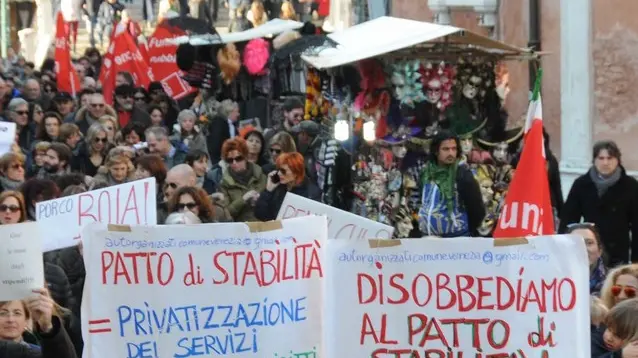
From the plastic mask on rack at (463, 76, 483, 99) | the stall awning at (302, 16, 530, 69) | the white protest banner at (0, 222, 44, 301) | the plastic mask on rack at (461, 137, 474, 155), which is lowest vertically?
the plastic mask on rack at (461, 137, 474, 155)

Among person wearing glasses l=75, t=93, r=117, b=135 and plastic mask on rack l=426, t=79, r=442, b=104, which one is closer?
plastic mask on rack l=426, t=79, r=442, b=104

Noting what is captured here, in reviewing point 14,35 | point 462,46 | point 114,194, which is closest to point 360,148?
point 462,46

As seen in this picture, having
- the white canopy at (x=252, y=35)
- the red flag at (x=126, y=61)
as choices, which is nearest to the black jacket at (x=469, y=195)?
the white canopy at (x=252, y=35)

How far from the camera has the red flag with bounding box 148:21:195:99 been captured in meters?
20.8

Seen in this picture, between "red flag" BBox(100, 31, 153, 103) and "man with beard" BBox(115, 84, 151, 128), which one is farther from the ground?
"red flag" BBox(100, 31, 153, 103)

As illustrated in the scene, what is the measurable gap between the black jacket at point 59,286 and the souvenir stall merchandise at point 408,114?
560 cm

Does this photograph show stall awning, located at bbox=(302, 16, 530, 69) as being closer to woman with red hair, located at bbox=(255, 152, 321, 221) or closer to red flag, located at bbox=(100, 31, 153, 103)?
woman with red hair, located at bbox=(255, 152, 321, 221)

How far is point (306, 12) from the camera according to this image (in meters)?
33.4

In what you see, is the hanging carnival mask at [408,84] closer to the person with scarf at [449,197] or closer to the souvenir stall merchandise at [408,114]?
the souvenir stall merchandise at [408,114]

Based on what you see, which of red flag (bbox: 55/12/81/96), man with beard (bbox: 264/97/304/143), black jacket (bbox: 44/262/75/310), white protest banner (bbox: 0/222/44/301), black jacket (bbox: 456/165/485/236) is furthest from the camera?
red flag (bbox: 55/12/81/96)

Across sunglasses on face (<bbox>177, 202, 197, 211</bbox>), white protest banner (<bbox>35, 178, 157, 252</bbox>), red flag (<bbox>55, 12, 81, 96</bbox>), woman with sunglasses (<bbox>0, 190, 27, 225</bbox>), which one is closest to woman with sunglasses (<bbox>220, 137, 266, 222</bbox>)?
sunglasses on face (<bbox>177, 202, 197, 211</bbox>)

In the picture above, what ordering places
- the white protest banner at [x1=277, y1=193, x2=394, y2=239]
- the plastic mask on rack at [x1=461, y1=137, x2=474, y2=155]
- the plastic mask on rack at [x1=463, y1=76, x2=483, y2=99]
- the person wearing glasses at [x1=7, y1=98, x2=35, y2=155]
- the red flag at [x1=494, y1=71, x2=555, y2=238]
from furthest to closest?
the person wearing glasses at [x1=7, y1=98, x2=35, y2=155] → the plastic mask on rack at [x1=463, y1=76, x2=483, y2=99] → the plastic mask on rack at [x1=461, y1=137, x2=474, y2=155] → the white protest banner at [x1=277, y1=193, x2=394, y2=239] → the red flag at [x1=494, y1=71, x2=555, y2=238]

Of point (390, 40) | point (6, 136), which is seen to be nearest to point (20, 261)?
point (6, 136)

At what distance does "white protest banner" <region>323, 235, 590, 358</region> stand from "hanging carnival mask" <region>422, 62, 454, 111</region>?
8421mm
